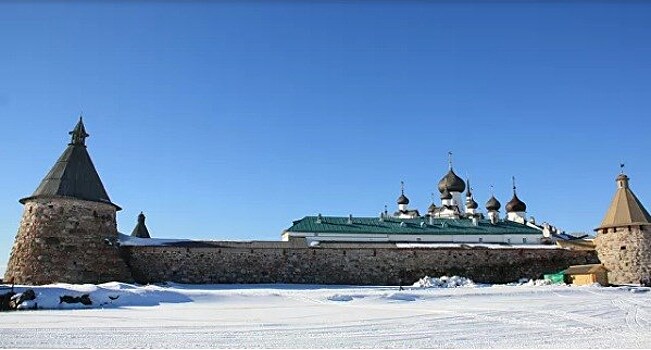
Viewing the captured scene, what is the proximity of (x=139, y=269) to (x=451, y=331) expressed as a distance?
1514cm

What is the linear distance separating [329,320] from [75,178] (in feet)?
46.1

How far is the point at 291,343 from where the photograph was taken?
8062 mm

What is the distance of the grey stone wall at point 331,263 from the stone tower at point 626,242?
1.12 metres

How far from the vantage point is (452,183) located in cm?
3766

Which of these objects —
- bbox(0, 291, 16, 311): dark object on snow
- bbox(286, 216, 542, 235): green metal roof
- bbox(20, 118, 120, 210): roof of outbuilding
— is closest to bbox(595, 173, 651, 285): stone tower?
bbox(286, 216, 542, 235): green metal roof

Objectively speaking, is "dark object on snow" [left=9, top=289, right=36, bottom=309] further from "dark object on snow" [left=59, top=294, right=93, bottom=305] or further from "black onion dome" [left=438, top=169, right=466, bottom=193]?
"black onion dome" [left=438, top=169, right=466, bottom=193]

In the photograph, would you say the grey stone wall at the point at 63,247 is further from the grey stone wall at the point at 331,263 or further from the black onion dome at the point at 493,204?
A: the black onion dome at the point at 493,204

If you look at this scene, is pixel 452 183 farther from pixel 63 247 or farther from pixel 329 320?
pixel 329 320

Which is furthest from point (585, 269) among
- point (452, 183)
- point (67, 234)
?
point (67, 234)

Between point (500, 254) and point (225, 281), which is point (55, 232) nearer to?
point (225, 281)

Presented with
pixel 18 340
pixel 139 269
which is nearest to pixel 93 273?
pixel 139 269

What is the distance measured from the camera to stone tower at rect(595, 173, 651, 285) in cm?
2220

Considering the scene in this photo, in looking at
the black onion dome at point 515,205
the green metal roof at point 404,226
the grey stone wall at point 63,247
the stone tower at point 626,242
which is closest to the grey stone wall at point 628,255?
the stone tower at point 626,242

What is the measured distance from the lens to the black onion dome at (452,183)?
37688mm
